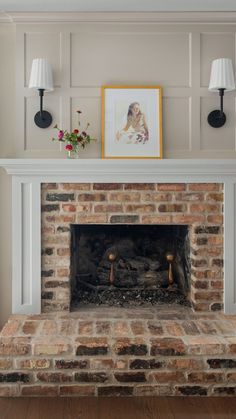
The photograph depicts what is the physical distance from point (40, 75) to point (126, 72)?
594 mm

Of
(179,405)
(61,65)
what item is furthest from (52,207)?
(179,405)

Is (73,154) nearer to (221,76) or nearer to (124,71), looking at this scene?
(124,71)

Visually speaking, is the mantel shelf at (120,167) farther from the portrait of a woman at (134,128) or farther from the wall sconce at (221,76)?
the wall sconce at (221,76)

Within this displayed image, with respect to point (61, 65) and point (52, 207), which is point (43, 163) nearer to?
point (52, 207)

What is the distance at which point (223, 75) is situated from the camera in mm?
3014

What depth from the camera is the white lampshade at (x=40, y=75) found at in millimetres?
3007

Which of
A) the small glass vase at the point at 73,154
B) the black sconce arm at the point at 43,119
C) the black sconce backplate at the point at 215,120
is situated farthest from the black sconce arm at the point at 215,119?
the black sconce arm at the point at 43,119

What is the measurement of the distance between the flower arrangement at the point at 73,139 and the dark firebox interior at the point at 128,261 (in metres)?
0.66

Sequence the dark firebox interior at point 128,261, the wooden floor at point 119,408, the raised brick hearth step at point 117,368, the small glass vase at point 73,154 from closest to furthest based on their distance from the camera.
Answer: the wooden floor at point 119,408 < the raised brick hearth step at point 117,368 < the small glass vase at point 73,154 < the dark firebox interior at point 128,261

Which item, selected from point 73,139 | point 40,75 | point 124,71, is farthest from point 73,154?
point 124,71

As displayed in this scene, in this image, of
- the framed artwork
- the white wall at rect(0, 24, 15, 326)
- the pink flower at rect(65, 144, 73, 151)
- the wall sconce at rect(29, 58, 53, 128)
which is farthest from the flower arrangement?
the white wall at rect(0, 24, 15, 326)

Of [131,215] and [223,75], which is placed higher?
[223,75]

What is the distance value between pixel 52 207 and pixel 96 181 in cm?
35

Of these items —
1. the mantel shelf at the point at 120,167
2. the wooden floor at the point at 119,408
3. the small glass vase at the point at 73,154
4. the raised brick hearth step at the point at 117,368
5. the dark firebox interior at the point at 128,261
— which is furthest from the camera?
the dark firebox interior at the point at 128,261
